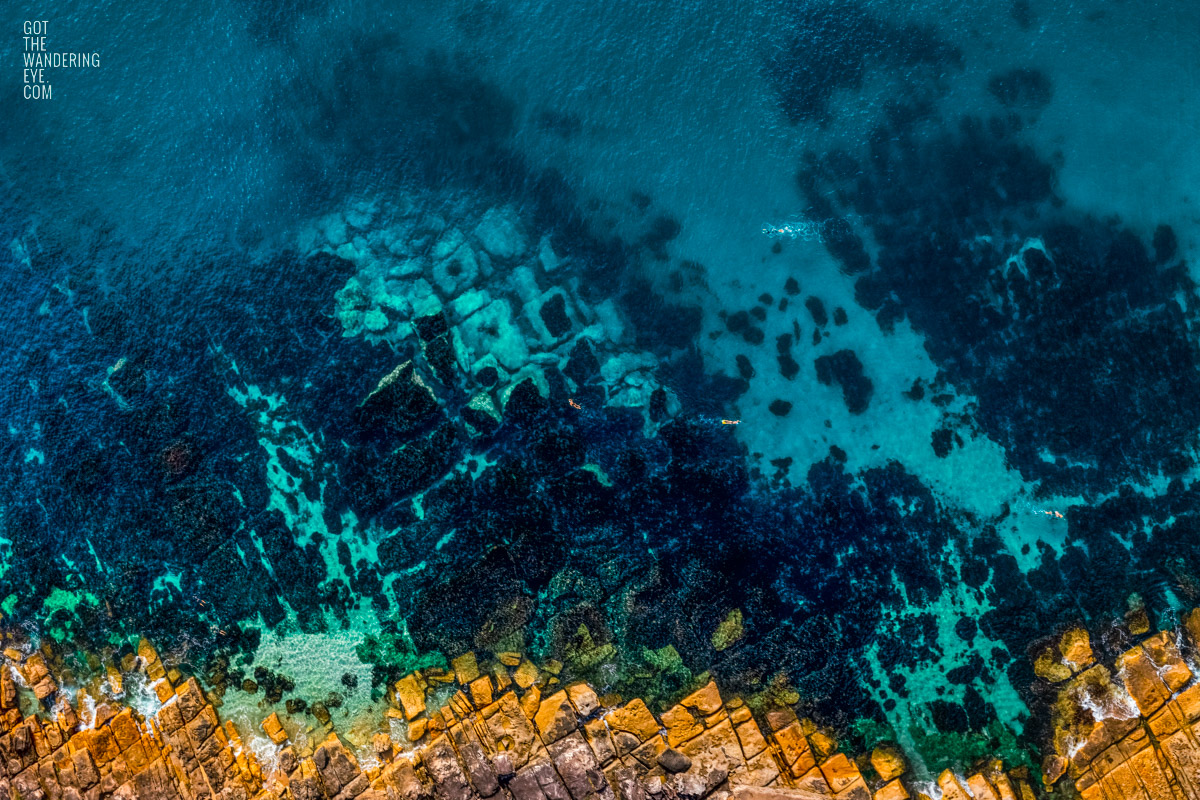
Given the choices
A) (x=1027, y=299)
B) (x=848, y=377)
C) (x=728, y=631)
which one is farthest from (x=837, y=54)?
(x=728, y=631)

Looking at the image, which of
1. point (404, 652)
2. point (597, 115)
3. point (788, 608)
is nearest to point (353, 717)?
point (404, 652)

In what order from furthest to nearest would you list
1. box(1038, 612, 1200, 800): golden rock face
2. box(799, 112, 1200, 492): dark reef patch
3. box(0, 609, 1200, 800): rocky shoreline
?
box(799, 112, 1200, 492): dark reef patch, box(0, 609, 1200, 800): rocky shoreline, box(1038, 612, 1200, 800): golden rock face

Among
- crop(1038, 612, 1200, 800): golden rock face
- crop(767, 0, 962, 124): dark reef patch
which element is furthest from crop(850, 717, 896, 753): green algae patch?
crop(767, 0, 962, 124): dark reef patch

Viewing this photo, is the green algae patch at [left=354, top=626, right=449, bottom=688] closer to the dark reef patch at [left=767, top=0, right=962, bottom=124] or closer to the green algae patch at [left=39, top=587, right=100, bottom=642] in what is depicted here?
the green algae patch at [left=39, top=587, right=100, bottom=642]

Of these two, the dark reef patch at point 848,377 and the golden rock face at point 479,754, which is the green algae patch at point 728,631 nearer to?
the golden rock face at point 479,754

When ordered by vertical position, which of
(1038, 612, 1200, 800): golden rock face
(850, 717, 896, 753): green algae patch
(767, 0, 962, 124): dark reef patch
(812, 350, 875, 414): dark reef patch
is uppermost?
(767, 0, 962, 124): dark reef patch

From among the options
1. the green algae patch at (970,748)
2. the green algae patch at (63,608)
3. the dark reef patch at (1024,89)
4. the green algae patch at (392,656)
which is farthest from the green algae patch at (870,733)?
the green algae patch at (63,608)

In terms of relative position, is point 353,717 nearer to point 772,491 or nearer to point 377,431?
point 377,431

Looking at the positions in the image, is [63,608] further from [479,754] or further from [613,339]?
[613,339]

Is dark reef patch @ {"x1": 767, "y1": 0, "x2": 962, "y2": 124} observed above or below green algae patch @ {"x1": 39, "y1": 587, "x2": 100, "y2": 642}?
above
